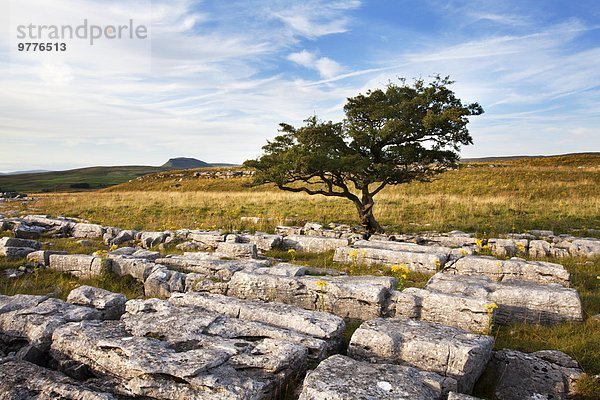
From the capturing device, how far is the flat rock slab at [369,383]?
3926mm

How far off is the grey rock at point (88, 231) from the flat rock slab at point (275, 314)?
11670mm

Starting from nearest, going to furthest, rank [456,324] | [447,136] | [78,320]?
[78,320] → [456,324] → [447,136]

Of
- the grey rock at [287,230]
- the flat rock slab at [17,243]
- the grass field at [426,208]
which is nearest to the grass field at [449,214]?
the grass field at [426,208]

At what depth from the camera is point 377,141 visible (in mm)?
16969

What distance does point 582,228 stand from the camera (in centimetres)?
1717

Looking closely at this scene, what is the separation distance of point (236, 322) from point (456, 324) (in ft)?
12.7

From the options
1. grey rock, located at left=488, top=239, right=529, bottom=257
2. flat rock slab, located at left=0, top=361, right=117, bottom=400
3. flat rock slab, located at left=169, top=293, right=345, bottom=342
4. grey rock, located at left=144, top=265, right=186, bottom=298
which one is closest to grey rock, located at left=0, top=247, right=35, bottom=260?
grey rock, located at left=144, top=265, right=186, bottom=298

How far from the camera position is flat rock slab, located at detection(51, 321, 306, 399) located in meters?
4.25

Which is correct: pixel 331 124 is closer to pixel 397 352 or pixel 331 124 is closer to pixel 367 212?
pixel 367 212

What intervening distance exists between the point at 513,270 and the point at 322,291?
5228 millimetres

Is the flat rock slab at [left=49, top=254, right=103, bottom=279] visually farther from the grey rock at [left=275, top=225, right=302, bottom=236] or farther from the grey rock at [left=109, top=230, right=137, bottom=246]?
the grey rock at [left=275, top=225, right=302, bottom=236]

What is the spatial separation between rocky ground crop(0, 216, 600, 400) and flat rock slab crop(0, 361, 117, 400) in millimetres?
13

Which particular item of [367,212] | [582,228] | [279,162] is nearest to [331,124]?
[279,162]

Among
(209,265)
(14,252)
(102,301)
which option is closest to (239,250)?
(209,265)
